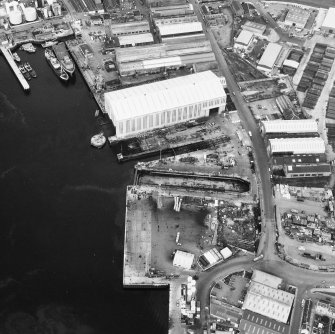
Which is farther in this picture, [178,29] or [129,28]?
[129,28]

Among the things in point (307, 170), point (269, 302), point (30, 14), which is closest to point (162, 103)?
point (307, 170)

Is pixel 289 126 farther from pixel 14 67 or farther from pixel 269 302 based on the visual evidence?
pixel 14 67

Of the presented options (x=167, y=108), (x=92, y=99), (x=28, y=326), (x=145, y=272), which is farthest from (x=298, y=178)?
(x=28, y=326)

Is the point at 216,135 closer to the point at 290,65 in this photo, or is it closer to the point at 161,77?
the point at 161,77

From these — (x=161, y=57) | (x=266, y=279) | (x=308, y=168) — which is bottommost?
(x=266, y=279)

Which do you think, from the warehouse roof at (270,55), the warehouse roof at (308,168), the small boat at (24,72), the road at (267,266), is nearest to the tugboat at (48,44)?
the small boat at (24,72)

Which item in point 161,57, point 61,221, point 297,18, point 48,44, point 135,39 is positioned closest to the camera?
point 61,221
